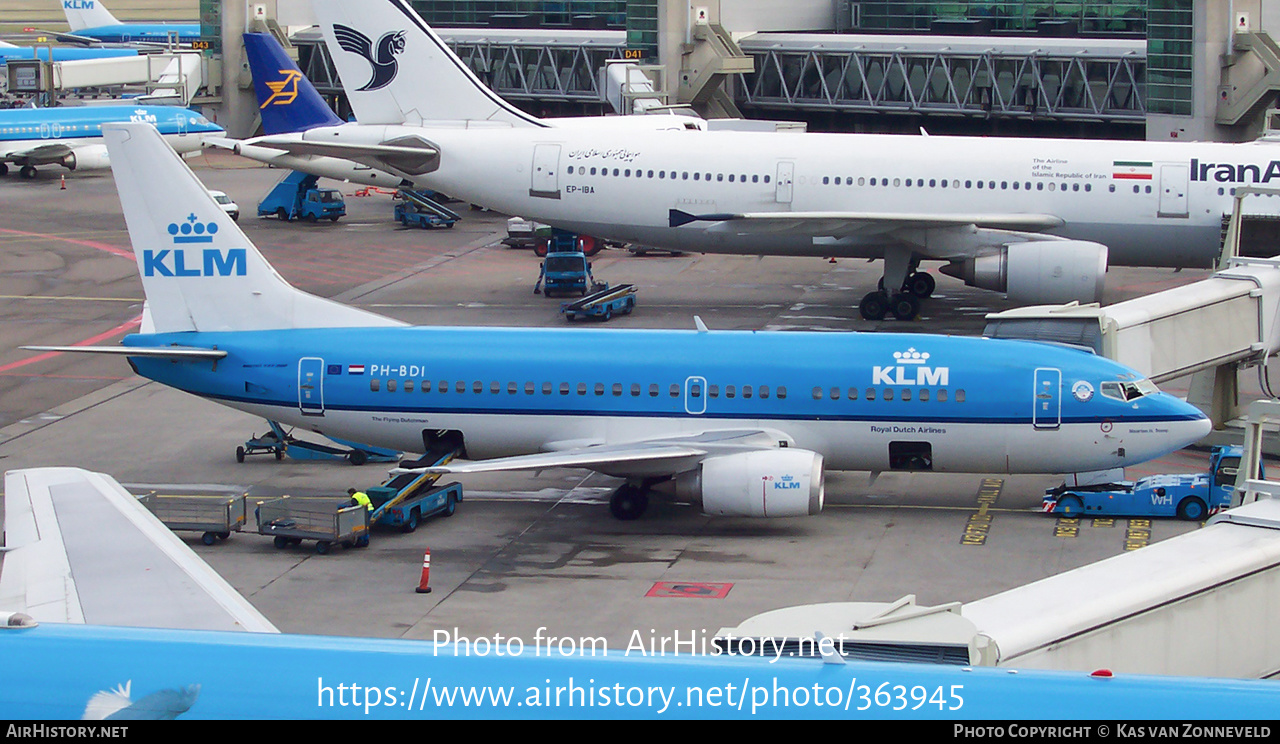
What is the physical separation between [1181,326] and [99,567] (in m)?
20.1

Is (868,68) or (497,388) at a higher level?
(868,68)

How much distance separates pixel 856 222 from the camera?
44969 millimetres

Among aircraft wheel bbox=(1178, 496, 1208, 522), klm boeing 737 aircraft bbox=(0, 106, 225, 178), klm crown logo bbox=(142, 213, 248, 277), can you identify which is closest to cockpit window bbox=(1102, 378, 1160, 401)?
aircraft wheel bbox=(1178, 496, 1208, 522)

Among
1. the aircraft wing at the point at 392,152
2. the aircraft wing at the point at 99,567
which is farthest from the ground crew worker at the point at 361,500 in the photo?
the aircraft wing at the point at 392,152

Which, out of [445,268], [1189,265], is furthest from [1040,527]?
[445,268]

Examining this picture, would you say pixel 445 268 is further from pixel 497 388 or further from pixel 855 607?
pixel 855 607

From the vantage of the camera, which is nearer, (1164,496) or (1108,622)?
(1108,622)

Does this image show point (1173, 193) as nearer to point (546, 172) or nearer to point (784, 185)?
point (784, 185)

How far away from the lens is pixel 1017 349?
2888 centimetres

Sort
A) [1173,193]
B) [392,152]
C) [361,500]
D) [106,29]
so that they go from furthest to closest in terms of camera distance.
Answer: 1. [106,29]
2. [392,152]
3. [1173,193]
4. [361,500]

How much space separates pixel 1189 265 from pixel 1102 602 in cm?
3340

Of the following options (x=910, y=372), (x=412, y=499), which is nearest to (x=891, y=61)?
(x=910, y=372)

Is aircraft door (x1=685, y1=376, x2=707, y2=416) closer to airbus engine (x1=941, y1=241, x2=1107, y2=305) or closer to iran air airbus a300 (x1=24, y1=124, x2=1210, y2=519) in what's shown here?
iran air airbus a300 (x1=24, y1=124, x2=1210, y2=519)

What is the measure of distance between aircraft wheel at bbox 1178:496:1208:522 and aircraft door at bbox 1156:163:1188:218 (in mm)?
18455
